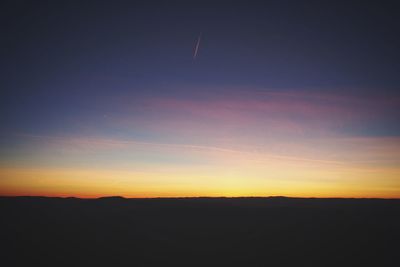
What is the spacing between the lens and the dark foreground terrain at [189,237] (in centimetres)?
3512

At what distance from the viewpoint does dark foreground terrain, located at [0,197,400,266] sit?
35125 millimetres

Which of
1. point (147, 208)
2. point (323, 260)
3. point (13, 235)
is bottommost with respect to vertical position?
point (323, 260)

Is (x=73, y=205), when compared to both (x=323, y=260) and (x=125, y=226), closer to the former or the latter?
(x=125, y=226)

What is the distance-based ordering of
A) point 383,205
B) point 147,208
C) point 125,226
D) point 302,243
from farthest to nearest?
1. point 383,205
2. point 147,208
3. point 125,226
4. point 302,243

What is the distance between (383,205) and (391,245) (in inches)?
1615

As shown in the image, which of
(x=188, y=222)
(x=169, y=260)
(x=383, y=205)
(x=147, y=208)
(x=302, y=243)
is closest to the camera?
(x=169, y=260)

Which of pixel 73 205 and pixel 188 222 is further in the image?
pixel 73 205

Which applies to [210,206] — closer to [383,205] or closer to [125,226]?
[125,226]

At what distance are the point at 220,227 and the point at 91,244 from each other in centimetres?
1752

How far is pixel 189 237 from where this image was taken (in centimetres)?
4388

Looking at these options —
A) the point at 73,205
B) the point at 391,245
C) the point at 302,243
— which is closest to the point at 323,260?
the point at 302,243

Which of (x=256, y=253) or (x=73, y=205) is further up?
(x=73, y=205)

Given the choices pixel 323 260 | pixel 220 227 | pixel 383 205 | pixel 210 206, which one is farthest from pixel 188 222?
Result: pixel 383 205

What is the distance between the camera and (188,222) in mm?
50656
